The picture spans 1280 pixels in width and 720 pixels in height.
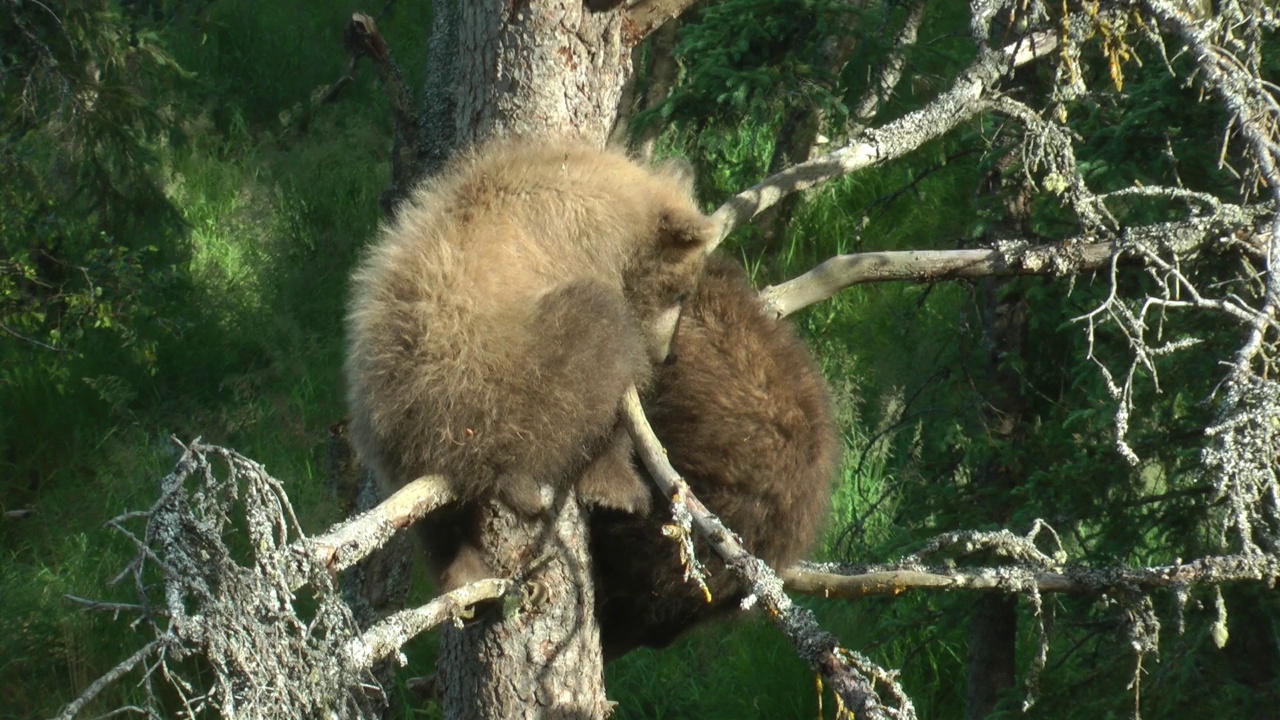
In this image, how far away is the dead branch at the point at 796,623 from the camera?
7.30ft

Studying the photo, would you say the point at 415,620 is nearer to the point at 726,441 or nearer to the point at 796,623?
the point at 796,623

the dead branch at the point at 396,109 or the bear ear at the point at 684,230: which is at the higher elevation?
the dead branch at the point at 396,109

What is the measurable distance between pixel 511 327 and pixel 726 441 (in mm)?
829

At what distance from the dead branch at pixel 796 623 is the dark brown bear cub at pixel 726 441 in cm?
75

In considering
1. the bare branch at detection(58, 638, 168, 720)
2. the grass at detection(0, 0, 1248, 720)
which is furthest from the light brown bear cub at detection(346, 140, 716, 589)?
the grass at detection(0, 0, 1248, 720)

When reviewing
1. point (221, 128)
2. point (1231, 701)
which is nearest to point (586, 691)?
point (1231, 701)

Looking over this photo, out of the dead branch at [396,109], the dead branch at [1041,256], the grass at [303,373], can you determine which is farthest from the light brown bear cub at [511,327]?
the dead branch at [396,109]

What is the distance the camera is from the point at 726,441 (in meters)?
3.91

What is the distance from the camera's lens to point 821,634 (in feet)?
7.86

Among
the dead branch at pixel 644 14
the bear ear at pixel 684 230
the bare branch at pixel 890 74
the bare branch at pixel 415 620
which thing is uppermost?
the bare branch at pixel 890 74

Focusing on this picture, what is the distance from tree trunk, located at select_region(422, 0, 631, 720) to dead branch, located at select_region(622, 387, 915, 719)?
0.49 meters

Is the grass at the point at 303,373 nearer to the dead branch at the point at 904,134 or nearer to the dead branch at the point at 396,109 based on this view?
the dead branch at the point at 396,109

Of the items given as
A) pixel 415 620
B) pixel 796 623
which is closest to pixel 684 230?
pixel 415 620

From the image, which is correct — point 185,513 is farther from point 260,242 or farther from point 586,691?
point 260,242
